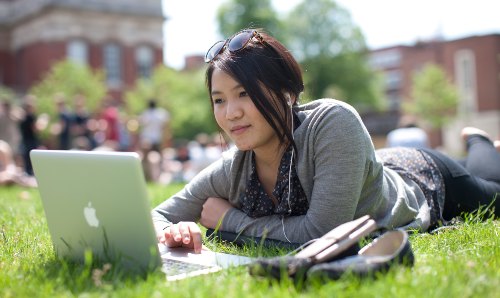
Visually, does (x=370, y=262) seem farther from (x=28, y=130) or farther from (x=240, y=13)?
(x=240, y=13)

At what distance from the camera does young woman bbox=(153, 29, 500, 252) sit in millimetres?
3084

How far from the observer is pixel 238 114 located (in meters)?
3.16

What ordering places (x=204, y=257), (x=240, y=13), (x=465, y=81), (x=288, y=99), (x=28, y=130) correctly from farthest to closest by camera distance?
1. (x=465, y=81)
2. (x=240, y=13)
3. (x=28, y=130)
4. (x=288, y=99)
5. (x=204, y=257)

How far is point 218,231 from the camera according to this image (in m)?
3.66

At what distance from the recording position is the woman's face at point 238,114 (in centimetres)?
316

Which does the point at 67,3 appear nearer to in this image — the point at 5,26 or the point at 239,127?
the point at 5,26

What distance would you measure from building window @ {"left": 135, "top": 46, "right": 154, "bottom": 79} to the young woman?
39.5 metres

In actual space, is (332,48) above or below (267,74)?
below

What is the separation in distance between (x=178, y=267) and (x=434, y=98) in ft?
164

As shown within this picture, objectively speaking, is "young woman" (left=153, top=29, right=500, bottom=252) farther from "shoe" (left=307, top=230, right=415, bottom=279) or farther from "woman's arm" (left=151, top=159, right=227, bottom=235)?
"shoe" (left=307, top=230, right=415, bottom=279)

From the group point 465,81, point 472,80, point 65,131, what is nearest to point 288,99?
point 65,131

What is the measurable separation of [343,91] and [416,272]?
Answer: 49.7 metres

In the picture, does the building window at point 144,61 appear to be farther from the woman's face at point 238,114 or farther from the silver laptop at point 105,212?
the silver laptop at point 105,212

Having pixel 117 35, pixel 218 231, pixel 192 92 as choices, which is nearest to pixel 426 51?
pixel 192 92
